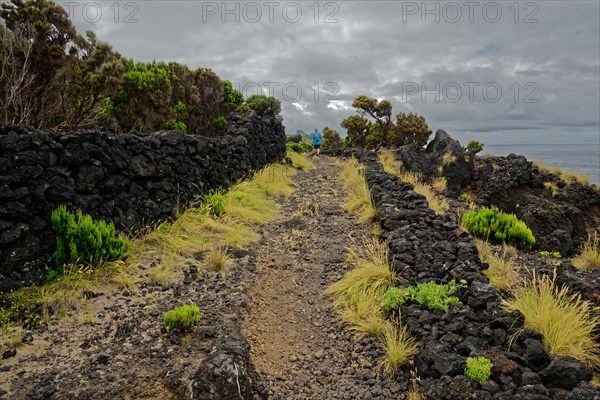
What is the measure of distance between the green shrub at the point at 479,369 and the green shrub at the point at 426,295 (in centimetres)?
107

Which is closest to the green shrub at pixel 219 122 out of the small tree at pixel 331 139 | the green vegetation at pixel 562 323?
the green vegetation at pixel 562 323

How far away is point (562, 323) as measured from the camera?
4.49m

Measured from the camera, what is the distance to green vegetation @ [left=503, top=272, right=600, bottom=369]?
4309mm

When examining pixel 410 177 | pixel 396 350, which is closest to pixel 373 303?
pixel 396 350

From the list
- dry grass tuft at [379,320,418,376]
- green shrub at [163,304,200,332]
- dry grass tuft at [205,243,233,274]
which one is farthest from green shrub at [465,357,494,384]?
dry grass tuft at [205,243,233,274]

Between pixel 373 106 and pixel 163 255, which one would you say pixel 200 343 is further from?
pixel 373 106

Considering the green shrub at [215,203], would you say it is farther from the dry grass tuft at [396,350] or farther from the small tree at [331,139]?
the small tree at [331,139]

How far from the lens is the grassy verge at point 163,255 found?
524cm

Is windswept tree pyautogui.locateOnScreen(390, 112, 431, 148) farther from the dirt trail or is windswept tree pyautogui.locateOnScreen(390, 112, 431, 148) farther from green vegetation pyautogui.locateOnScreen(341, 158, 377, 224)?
the dirt trail

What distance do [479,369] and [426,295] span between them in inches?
58.2

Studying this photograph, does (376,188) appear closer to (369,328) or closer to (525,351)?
(369,328)

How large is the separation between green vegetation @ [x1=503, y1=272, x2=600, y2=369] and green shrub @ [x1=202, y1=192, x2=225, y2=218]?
21.4 feet

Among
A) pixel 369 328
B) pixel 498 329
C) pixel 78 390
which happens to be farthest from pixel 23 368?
pixel 498 329

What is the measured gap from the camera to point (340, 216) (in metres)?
10.8
